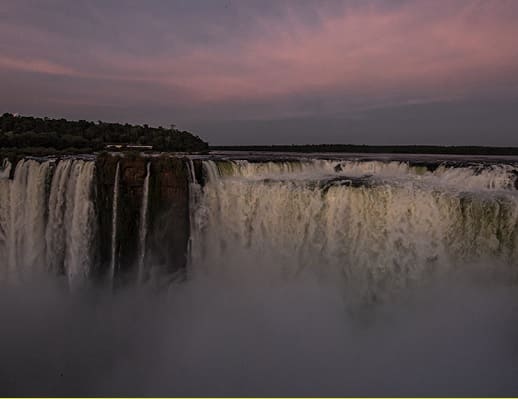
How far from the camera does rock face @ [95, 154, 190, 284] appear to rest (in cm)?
991

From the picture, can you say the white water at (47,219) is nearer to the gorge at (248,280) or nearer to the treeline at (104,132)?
the gorge at (248,280)

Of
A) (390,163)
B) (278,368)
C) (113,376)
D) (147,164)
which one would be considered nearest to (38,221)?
(147,164)

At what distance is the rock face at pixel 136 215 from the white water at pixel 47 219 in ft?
1.48

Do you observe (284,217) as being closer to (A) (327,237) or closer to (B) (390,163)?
(A) (327,237)

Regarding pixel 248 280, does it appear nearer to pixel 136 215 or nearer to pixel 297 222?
pixel 297 222

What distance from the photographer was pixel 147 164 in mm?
9930

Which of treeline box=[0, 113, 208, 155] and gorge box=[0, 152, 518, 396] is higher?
treeline box=[0, 113, 208, 155]

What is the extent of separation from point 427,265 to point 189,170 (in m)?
6.33

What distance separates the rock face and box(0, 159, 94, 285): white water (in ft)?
1.48

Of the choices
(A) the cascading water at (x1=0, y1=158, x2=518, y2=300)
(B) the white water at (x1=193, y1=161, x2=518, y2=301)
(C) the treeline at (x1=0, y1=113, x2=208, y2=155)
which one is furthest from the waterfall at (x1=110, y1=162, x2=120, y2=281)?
(C) the treeline at (x1=0, y1=113, x2=208, y2=155)

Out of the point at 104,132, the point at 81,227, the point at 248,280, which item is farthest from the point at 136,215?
the point at 104,132

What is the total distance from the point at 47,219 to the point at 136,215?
2828mm

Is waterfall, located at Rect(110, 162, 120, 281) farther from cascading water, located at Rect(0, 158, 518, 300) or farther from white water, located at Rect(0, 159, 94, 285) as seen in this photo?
white water, located at Rect(0, 159, 94, 285)

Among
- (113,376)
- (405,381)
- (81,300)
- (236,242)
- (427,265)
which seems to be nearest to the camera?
(405,381)
